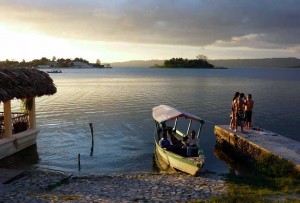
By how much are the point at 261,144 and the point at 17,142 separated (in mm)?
14452

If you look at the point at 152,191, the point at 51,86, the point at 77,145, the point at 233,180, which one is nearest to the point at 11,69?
the point at 51,86

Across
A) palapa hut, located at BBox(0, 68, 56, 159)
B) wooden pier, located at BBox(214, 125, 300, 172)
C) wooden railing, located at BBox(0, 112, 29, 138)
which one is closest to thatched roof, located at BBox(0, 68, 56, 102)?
palapa hut, located at BBox(0, 68, 56, 159)

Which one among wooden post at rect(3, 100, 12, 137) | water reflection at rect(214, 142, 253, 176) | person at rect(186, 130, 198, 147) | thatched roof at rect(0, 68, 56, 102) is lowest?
water reflection at rect(214, 142, 253, 176)

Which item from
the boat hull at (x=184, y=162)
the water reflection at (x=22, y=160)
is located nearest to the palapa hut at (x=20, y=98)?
the water reflection at (x=22, y=160)

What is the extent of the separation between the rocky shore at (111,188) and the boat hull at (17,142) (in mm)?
4192

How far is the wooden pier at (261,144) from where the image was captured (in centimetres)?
1782

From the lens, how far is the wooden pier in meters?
17.8

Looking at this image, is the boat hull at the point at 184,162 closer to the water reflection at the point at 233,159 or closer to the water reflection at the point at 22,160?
the water reflection at the point at 233,159

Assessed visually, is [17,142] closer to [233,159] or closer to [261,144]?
[233,159]

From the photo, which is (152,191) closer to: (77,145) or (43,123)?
(77,145)

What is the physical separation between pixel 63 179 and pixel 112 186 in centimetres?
256

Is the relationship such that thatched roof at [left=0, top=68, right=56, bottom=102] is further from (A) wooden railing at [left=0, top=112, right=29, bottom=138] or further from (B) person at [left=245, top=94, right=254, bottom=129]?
(B) person at [left=245, top=94, right=254, bottom=129]

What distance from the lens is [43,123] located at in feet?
114

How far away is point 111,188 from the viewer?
14.4 meters
